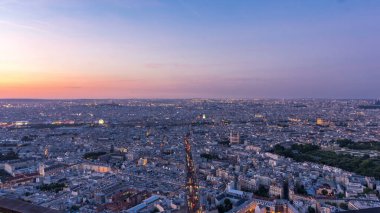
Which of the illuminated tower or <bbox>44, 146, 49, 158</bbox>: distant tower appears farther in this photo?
<bbox>44, 146, 49, 158</bbox>: distant tower

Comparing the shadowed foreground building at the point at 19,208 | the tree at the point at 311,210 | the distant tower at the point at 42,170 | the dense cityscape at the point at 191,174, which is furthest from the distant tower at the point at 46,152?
the shadowed foreground building at the point at 19,208

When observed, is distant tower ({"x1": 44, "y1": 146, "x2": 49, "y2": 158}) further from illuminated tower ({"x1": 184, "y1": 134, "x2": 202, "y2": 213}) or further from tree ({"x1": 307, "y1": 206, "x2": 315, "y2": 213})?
tree ({"x1": 307, "y1": 206, "x2": 315, "y2": 213})

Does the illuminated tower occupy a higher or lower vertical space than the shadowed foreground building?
lower

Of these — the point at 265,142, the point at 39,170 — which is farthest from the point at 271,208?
the point at 265,142

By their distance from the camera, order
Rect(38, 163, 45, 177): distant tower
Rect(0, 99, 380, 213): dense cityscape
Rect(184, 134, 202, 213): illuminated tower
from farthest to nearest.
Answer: Rect(38, 163, 45, 177): distant tower
Rect(0, 99, 380, 213): dense cityscape
Rect(184, 134, 202, 213): illuminated tower

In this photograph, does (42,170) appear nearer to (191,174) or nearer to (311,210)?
(191,174)

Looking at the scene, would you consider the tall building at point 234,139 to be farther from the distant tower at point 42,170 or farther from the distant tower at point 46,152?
the distant tower at point 42,170

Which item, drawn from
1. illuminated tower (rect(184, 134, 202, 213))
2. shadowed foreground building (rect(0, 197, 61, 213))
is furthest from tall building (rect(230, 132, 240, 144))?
shadowed foreground building (rect(0, 197, 61, 213))

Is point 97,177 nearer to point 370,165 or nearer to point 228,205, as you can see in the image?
point 228,205

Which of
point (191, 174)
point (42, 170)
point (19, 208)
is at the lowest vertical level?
point (191, 174)

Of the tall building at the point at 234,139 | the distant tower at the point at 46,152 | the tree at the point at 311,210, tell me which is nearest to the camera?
the tree at the point at 311,210

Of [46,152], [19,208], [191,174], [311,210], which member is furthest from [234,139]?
[19,208]
